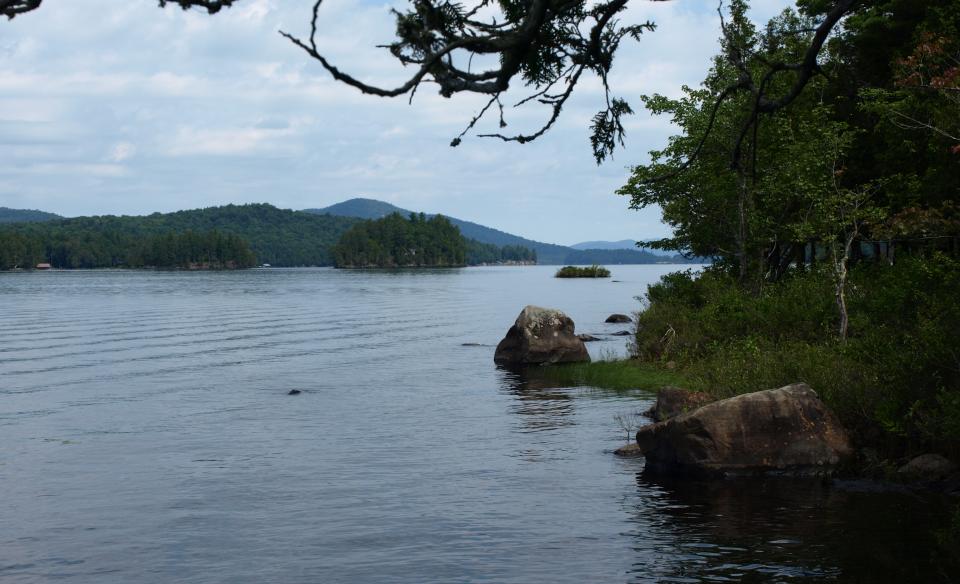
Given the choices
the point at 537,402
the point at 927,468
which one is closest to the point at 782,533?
the point at 927,468

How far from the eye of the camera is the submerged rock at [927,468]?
697 inches

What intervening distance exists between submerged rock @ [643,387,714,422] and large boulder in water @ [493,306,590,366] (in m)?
15.8

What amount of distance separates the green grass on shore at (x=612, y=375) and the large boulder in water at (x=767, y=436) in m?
12.4

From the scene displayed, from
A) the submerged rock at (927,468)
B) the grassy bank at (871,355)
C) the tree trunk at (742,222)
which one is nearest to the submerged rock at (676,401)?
the grassy bank at (871,355)

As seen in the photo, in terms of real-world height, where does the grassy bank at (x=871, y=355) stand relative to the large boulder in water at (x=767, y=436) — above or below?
above

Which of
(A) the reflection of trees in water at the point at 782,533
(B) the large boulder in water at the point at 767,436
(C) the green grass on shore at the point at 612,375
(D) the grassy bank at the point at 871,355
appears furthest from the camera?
(C) the green grass on shore at the point at 612,375

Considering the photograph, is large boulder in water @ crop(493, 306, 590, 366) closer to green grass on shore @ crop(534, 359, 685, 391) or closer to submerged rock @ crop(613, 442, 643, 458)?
green grass on shore @ crop(534, 359, 685, 391)

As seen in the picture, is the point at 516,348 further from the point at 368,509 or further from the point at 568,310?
the point at 568,310

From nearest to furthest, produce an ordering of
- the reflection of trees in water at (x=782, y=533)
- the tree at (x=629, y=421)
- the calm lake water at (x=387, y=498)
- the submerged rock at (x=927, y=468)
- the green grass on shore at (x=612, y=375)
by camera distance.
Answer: the reflection of trees in water at (x=782, y=533) → the calm lake water at (x=387, y=498) → the submerged rock at (x=927, y=468) → the tree at (x=629, y=421) → the green grass on shore at (x=612, y=375)

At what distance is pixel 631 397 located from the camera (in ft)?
102

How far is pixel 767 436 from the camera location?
1930 cm

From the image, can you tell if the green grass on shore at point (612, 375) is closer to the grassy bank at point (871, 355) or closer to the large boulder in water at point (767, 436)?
the grassy bank at point (871, 355)

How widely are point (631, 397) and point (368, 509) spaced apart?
15130mm

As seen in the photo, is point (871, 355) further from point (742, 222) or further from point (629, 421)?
point (742, 222)
